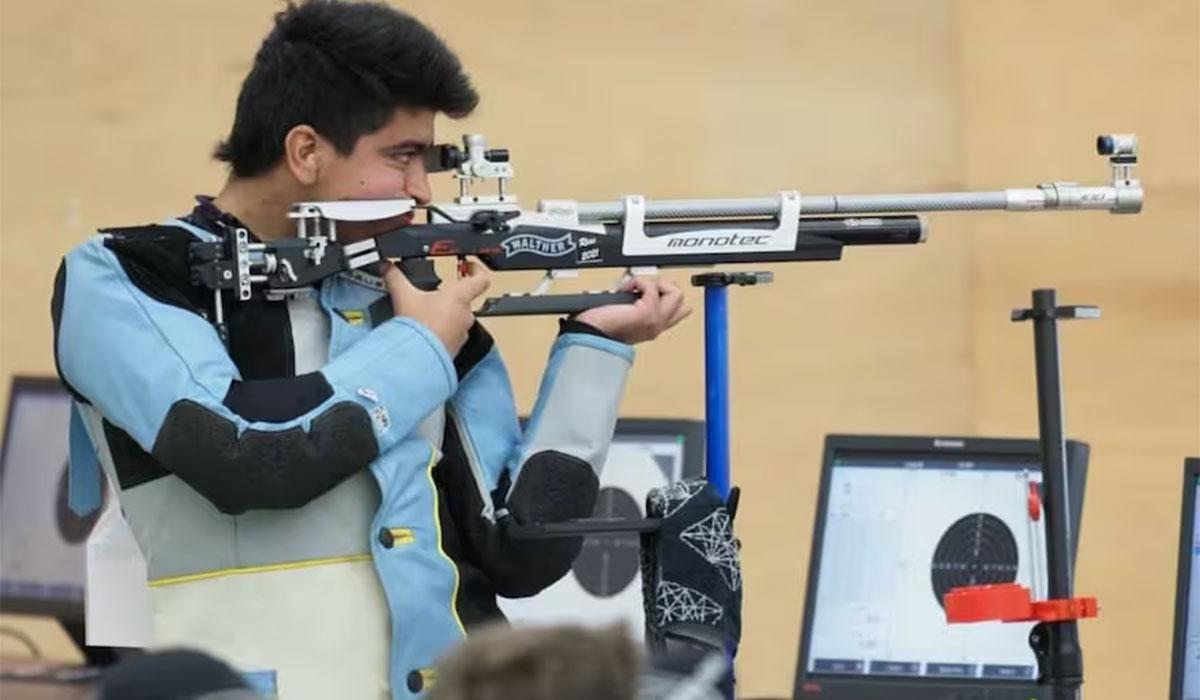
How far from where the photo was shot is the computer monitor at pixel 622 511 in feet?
11.0

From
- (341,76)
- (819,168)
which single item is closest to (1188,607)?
(341,76)

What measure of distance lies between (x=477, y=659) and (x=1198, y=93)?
3056mm

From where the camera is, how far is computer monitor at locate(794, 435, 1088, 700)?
10.3 feet

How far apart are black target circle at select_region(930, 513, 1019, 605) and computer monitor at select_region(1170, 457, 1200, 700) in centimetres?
25

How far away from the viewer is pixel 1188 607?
2.95 metres

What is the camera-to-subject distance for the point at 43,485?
396 centimetres

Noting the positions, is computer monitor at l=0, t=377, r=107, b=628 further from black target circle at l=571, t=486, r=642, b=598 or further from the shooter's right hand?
the shooter's right hand

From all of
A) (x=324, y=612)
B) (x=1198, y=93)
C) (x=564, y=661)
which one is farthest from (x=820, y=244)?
(x=1198, y=93)

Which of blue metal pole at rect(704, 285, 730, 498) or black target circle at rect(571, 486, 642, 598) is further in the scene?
black target circle at rect(571, 486, 642, 598)

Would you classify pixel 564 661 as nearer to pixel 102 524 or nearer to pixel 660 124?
pixel 102 524

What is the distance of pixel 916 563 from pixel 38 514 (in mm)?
1543

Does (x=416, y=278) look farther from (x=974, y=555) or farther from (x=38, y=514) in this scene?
(x=38, y=514)

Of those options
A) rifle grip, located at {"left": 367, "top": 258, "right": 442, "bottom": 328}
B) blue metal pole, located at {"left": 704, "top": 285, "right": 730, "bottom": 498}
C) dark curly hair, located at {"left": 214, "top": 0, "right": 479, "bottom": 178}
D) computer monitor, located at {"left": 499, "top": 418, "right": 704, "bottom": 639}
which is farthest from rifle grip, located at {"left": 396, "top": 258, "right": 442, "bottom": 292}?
computer monitor, located at {"left": 499, "top": 418, "right": 704, "bottom": 639}

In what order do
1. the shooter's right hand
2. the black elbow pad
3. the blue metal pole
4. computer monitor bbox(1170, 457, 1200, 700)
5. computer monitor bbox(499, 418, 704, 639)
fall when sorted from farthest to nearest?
computer monitor bbox(499, 418, 704, 639)
computer monitor bbox(1170, 457, 1200, 700)
the blue metal pole
the shooter's right hand
the black elbow pad
